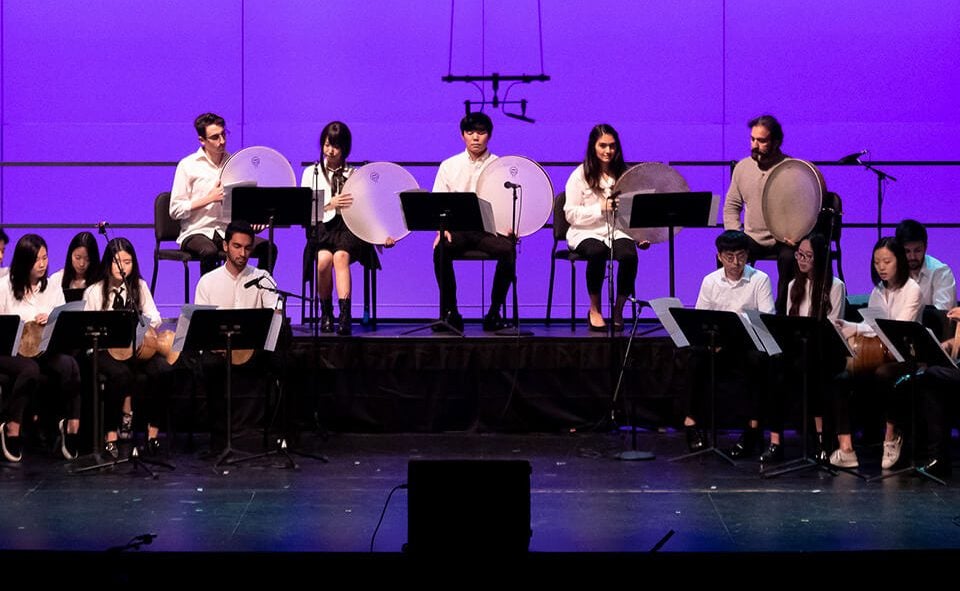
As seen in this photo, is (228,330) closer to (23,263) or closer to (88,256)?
(88,256)

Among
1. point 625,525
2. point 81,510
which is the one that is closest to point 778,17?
point 625,525

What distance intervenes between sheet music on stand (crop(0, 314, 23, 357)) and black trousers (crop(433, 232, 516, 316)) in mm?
2511

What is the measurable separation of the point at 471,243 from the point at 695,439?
188 centimetres

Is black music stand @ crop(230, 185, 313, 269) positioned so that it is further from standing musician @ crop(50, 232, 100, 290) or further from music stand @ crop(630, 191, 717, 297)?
music stand @ crop(630, 191, 717, 297)

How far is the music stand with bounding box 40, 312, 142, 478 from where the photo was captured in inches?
246

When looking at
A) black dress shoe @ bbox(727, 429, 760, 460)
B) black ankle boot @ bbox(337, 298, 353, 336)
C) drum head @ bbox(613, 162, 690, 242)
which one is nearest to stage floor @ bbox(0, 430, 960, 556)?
black dress shoe @ bbox(727, 429, 760, 460)

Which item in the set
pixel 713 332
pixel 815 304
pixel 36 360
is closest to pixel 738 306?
pixel 815 304

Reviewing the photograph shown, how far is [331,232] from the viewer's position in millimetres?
7918

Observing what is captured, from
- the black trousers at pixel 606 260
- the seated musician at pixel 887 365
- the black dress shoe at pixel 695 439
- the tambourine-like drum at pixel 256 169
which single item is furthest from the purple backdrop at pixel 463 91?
the seated musician at pixel 887 365

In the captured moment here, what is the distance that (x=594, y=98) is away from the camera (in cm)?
961

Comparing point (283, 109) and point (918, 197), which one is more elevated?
Result: point (283, 109)

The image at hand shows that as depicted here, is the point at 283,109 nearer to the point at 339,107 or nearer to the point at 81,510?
the point at 339,107

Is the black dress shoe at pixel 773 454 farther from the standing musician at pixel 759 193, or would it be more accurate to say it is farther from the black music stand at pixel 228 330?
the black music stand at pixel 228 330

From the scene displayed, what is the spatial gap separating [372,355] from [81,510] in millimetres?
2306
